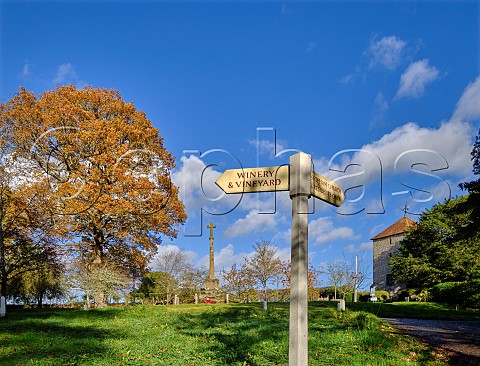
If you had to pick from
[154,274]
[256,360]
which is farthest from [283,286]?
[256,360]

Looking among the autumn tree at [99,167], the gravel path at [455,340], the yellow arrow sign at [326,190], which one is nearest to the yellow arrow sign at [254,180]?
the yellow arrow sign at [326,190]

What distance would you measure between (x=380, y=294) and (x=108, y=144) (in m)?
36.2

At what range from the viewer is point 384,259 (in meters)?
55.1

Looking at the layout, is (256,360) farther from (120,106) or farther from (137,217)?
(120,106)

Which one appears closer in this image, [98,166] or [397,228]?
[98,166]

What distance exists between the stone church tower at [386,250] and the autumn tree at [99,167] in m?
37.2

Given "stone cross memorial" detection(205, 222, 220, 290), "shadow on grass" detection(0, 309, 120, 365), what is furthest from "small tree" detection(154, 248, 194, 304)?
"shadow on grass" detection(0, 309, 120, 365)

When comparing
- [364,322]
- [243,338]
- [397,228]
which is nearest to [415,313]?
[364,322]

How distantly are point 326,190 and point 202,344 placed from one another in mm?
6042

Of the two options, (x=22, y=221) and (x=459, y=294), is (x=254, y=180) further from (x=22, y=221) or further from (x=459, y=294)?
(x=459, y=294)

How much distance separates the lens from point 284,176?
484 cm

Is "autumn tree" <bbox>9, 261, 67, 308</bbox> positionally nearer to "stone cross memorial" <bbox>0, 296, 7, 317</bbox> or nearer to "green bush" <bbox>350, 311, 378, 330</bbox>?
"stone cross memorial" <bbox>0, 296, 7, 317</bbox>

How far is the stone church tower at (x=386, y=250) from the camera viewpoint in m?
53.2

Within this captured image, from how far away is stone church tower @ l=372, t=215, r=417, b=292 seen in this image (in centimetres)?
5325
